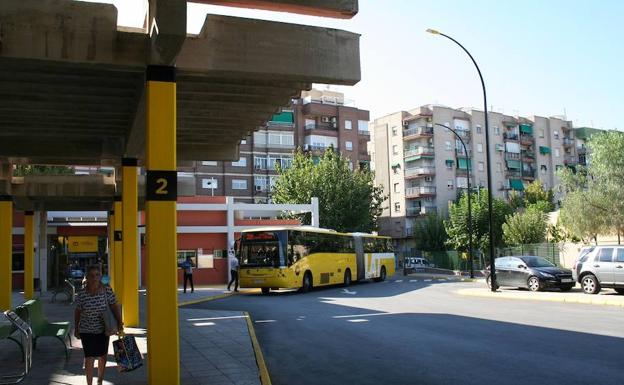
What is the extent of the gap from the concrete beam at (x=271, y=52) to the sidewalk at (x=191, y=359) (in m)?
4.45

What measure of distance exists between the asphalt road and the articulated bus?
6.63 m

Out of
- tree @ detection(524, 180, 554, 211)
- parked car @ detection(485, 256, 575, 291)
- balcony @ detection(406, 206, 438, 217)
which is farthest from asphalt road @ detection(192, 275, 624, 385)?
tree @ detection(524, 180, 554, 211)

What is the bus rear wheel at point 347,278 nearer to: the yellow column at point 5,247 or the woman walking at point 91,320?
the yellow column at point 5,247

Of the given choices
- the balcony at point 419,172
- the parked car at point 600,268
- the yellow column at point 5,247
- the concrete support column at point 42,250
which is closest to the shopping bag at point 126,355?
the yellow column at point 5,247

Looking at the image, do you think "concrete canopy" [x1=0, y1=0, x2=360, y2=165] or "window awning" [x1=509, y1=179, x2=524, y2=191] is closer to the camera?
"concrete canopy" [x1=0, y1=0, x2=360, y2=165]

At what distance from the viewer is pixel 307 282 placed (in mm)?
27266

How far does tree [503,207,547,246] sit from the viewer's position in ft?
166

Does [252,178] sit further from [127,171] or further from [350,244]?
[127,171]

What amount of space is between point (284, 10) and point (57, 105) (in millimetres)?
5329

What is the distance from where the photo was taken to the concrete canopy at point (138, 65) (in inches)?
322

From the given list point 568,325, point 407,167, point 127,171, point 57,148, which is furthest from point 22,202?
point 407,167

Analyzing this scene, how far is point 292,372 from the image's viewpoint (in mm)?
9102

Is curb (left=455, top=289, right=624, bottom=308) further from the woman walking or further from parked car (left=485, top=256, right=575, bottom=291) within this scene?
the woman walking

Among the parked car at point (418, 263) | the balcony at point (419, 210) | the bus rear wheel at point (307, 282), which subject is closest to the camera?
the bus rear wheel at point (307, 282)
